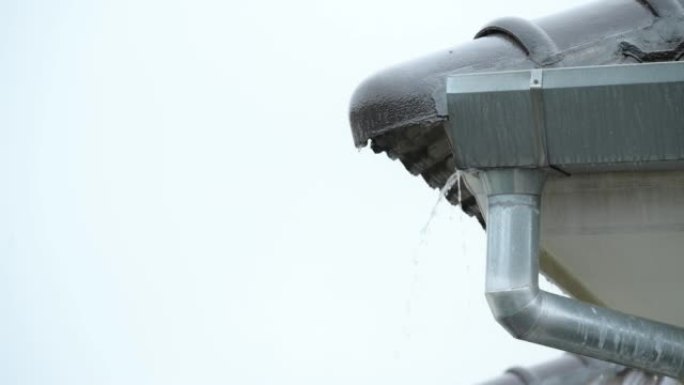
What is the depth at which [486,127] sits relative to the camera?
302 cm

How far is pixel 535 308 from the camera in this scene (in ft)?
10.1

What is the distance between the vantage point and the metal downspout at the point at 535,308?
3061 millimetres

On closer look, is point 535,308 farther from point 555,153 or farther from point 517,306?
point 555,153

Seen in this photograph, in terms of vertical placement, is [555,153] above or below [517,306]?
above

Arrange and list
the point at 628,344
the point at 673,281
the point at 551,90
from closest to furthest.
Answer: the point at 551,90
the point at 628,344
the point at 673,281

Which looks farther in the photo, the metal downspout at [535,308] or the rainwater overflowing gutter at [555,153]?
the metal downspout at [535,308]

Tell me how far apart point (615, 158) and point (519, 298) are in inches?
13.2

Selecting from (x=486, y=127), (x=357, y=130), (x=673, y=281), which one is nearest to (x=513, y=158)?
(x=486, y=127)

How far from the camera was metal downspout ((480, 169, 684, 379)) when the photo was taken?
10.0 feet

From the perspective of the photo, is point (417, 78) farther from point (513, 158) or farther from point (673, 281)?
point (673, 281)

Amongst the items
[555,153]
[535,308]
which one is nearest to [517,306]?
[535,308]

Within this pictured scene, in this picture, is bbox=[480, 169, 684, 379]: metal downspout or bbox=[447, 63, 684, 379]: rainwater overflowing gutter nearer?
bbox=[447, 63, 684, 379]: rainwater overflowing gutter

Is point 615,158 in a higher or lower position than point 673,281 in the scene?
higher

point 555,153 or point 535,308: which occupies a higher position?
point 555,153
